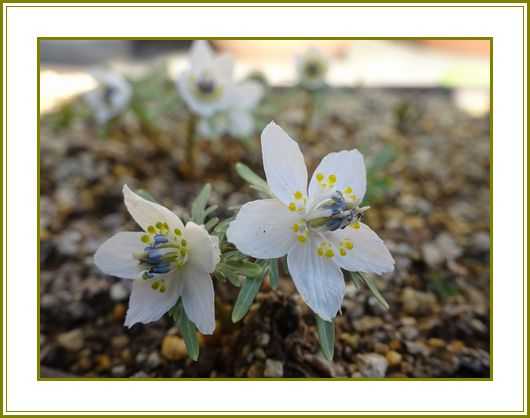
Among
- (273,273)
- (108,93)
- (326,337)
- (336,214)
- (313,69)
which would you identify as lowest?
(326,337)

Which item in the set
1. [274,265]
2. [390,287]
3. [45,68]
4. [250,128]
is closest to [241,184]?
[250,128]

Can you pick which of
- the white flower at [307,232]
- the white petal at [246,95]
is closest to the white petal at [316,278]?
the white flower at [307,232]

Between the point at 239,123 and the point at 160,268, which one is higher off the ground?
the point at 239,123

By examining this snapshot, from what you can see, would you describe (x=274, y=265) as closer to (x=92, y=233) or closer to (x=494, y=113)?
(x=494, y=113)

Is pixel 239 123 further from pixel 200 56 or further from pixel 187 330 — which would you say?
pixel 187 330

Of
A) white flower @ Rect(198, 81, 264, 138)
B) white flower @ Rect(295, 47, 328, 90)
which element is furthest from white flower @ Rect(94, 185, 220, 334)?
white flower @ Rect(295, 47, 328, 90)

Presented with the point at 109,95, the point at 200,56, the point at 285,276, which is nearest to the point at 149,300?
the point at 285,276

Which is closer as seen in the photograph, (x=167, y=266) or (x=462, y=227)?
(x=167, y=266)
